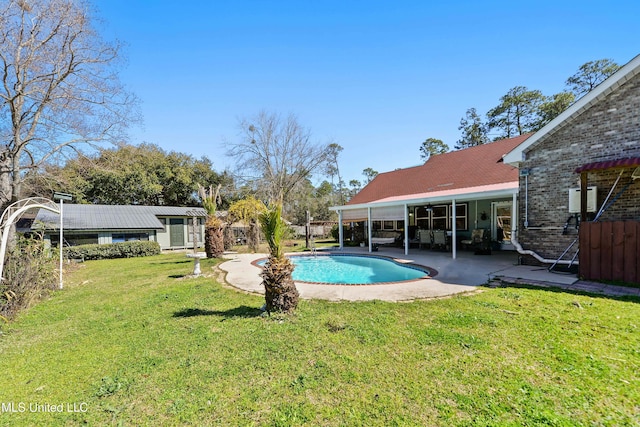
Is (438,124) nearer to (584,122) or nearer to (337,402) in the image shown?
(584,122)

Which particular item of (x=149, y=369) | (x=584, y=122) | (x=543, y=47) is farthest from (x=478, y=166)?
(x=149, y=369)

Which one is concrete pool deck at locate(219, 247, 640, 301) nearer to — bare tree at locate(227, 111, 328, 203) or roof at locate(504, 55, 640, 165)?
roof at locate(504, 55, 640, 165)

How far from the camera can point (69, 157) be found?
13000 mm

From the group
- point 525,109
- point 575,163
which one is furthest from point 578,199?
point 525,109

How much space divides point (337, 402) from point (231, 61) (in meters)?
14.9

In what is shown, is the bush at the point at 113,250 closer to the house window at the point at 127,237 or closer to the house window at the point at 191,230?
the house window at the point at 127,237

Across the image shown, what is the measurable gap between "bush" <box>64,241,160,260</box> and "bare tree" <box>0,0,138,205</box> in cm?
583

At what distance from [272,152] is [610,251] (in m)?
27.2

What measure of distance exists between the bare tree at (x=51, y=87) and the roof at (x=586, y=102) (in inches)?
660

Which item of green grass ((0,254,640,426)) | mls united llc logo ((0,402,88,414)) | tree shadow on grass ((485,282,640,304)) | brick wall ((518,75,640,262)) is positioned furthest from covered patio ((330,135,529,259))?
mls united llc logo ((0,402,88,414))

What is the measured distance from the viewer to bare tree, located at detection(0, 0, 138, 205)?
10367mm

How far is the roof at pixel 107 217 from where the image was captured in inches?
708

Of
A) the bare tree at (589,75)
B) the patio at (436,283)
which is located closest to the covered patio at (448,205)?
the patio at (436,283)

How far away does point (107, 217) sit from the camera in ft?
65.8
